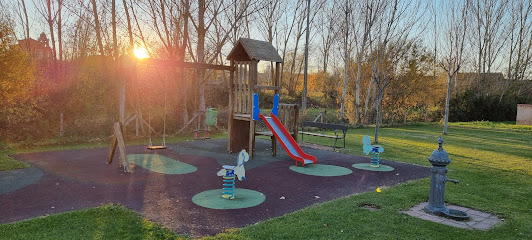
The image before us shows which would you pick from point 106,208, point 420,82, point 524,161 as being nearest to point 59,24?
point 106,208

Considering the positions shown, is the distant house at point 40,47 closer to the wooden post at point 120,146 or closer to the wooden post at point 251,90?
the wooden post at point 120,146

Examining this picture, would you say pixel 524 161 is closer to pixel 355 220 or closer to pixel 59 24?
pixel 355 220

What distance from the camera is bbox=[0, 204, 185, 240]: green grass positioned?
4.36 meters

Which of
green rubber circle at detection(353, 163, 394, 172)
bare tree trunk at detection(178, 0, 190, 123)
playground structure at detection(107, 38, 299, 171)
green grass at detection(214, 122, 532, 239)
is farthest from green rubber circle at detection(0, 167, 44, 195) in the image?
bare tree trunk at detection(178, 0, 190, 123)

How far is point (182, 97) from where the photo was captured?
56.1 feet

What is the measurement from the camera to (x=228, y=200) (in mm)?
6172

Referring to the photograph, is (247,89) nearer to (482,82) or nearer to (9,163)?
(9,163)

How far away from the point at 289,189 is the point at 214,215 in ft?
7.30

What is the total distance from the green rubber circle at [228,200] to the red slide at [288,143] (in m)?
3.01

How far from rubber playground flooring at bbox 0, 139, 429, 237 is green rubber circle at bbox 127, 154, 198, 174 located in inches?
1.1

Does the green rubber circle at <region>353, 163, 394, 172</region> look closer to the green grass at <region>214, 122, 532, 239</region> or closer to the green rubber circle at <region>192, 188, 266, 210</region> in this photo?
the green grass at <region>214, 122, 532, 239</region>

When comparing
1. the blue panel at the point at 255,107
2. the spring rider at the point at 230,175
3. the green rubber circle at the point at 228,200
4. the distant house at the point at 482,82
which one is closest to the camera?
the green rubber circle at the point at 228,200

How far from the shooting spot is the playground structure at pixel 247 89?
10727mm

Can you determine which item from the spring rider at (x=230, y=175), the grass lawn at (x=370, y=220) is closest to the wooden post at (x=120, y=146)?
the grass lawn at (x=370, y=220)
